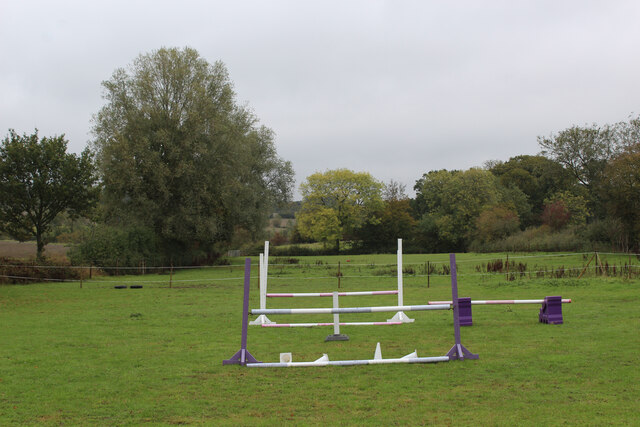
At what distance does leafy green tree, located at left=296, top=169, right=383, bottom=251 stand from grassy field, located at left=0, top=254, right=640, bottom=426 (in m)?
50.2

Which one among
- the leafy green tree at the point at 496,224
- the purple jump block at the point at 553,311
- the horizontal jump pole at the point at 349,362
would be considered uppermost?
the leafy green tree at the point at 496,224

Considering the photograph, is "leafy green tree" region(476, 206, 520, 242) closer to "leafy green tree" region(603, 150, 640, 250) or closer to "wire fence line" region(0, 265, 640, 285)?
"leafy green tree" region(603, 150, 640, 250)

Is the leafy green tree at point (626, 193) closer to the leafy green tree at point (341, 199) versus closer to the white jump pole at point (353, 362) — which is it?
the white jump pole at point (353, 362)

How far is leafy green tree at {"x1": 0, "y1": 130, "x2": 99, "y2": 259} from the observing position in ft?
101

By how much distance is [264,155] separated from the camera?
45781 millimetres

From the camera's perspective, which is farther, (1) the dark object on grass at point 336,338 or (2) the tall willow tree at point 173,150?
(2) the tall willow tree at point 173,150

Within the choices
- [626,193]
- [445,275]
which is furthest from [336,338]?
[626,193]

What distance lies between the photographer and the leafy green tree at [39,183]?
30812 millimetres

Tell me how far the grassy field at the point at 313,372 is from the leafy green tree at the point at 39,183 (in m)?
18.9

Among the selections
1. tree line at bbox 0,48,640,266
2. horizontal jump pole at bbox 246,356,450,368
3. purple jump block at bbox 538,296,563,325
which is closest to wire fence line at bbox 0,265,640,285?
tree line at bbox 0,48,640,266

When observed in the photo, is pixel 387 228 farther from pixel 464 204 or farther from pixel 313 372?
pixel 313 372

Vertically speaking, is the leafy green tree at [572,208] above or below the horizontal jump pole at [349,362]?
above

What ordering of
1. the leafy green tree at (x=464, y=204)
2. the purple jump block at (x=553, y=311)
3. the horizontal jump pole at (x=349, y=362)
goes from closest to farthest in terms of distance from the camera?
the horizontal jump pole at (x=349, y=362) → the purple jump block at (x=553, y=311) → the leafy green tree at (x=464, y=204)

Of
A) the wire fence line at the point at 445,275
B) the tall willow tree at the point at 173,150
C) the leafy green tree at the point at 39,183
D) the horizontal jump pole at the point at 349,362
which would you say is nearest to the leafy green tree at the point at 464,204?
the tall willow tree at the point at 173,150
